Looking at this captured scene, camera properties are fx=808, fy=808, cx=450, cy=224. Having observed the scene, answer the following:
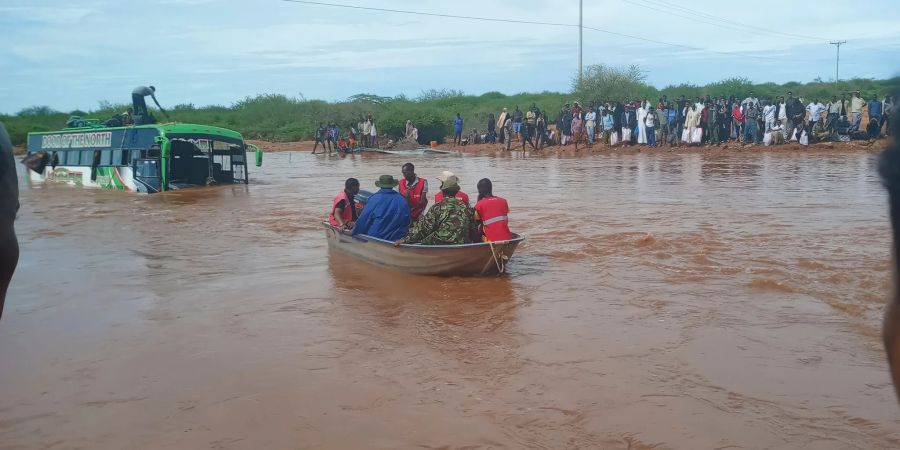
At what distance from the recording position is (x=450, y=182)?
1009 centimetres

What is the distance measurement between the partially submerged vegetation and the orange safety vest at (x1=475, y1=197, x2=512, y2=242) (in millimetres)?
21230

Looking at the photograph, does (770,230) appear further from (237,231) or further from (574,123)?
(574,123)

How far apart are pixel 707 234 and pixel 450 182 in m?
4.92

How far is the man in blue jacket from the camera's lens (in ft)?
34.2

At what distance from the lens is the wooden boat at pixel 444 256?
376 inches

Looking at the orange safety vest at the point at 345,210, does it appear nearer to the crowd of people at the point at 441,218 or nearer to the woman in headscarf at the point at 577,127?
the crowd of people at the point at 441,218

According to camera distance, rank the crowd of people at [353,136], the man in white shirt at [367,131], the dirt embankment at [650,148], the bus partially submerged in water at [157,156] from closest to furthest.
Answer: the bus partially submerged in water at [157,156], the dirt embankment at [650,148], the crowd of people at [353,136], the man in white shirt at [367,131]

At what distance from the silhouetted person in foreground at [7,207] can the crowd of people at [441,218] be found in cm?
647

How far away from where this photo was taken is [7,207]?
11.3 feet

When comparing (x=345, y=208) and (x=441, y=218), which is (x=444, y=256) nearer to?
(x=441, y=218)

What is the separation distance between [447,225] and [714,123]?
2225 centimetres

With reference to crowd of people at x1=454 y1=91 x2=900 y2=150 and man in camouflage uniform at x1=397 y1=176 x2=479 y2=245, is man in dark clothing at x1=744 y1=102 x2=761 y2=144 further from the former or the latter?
man in camouflage uniform at x1=397 y1=176 x2=479 y2=245

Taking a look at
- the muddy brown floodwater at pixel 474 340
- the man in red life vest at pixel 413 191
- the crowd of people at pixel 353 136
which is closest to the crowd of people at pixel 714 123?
the crowd of people at pixel 353 136

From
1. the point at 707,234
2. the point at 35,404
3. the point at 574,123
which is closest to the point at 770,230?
the point at 707,234
